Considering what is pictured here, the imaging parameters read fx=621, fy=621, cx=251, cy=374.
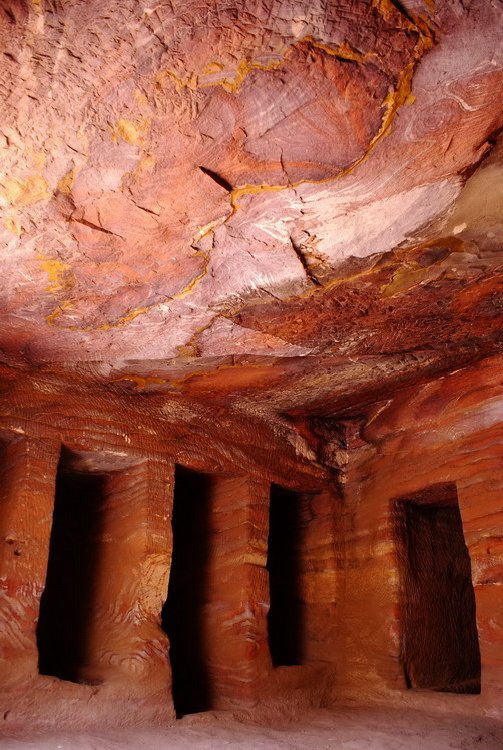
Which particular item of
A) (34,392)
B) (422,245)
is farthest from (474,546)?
(34,392)

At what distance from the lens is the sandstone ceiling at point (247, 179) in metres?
1.78

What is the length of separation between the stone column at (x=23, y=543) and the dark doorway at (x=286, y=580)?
1.70m

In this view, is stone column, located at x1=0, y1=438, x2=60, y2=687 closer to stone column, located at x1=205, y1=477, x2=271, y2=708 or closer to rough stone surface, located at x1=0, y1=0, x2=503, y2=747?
rough stone surface, located at x1=0, y1=0, x2=503, y2=747

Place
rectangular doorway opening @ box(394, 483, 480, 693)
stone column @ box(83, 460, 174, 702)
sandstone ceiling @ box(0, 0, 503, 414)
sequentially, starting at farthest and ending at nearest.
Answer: rectangular doorway opening @ box(394, 483, 480, 693) < stone column @ box(83, 460, 174, 702) < sandstone ceiling @ box(0, 0, 503, 414)

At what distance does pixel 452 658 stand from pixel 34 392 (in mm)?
3304

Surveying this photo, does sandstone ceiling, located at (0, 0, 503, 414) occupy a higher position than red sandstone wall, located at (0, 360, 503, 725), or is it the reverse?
sandstone ceiling, located at (0, 0, 503, 414)

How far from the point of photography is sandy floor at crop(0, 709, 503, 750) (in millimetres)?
2965

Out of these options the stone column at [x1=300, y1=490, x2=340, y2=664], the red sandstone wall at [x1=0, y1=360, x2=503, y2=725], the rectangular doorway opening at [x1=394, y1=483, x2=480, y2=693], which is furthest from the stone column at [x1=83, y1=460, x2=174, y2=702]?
the rectangular doorway opening at [x1=394, y1=483, x2=480, y2=693]

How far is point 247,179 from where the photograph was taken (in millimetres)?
2283

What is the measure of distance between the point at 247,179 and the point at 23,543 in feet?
7.85

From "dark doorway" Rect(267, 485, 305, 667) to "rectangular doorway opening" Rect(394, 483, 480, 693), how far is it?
86 centimetres

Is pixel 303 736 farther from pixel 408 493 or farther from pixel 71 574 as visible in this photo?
pixel 71 574

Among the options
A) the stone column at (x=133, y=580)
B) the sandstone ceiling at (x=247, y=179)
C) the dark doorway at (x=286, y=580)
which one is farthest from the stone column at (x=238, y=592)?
the sandstone ceiling at (x=247, y=179)

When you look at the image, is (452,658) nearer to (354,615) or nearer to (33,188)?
(354,615)
